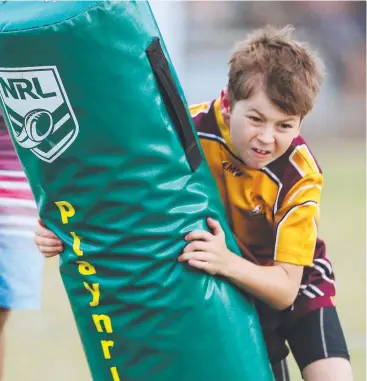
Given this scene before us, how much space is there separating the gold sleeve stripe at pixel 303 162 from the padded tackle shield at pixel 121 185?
0.27 m

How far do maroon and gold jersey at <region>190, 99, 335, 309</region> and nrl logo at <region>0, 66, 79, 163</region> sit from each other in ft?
1.99

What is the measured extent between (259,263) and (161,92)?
75cm

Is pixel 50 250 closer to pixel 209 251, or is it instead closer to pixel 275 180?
pixel 209 251

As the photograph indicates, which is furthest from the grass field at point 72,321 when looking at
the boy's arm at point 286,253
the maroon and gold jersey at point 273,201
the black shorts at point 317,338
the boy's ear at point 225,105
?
the boy's ear at point 225,105

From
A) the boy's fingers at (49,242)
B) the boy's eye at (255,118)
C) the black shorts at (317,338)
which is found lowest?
the black shorts at (317,338)

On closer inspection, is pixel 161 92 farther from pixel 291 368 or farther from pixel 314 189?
pixel 291 368

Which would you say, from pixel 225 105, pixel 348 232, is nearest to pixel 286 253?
pixel 225 105

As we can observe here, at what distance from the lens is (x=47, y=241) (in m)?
2.95

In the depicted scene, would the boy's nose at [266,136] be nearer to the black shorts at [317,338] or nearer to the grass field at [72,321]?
the black shorts at [317,338]

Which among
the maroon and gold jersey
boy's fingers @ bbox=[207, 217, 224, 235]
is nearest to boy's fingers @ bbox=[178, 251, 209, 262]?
boy's fingers @ bbox=[207, 217, 224, 235]

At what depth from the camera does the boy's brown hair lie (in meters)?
2.98

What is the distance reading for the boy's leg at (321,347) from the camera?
10.4ft

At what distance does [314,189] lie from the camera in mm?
3066

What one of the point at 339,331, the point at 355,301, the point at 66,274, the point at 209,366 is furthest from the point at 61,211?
the point at 355,301
